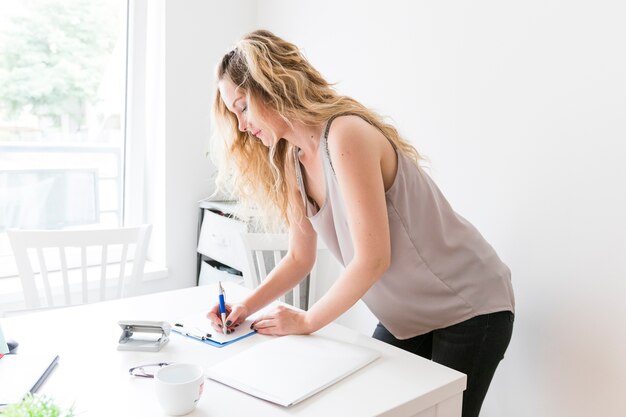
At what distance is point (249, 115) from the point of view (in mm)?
1236

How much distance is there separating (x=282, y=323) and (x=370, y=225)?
31 cm

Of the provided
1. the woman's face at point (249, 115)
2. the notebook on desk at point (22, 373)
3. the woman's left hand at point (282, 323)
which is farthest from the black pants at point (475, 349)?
the notebook on desk at point (22, 373)

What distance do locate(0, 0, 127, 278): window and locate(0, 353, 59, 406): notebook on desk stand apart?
166 centimetres

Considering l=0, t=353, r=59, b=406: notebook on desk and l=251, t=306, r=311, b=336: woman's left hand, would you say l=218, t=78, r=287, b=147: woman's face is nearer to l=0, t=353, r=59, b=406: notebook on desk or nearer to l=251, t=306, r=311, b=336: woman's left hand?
l=251, t=306, r=311, b=336: woman's left hand

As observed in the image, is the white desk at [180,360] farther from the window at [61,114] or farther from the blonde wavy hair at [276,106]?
the window at [61,114]

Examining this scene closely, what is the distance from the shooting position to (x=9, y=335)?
118 cm

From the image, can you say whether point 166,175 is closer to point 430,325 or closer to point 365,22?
point 365,22

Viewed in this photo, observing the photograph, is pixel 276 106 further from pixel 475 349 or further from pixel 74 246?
pixel 74 246

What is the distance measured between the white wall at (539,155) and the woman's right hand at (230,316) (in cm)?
92

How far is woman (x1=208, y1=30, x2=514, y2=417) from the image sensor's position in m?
1.11

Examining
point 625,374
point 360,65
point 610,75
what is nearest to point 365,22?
point 360,65

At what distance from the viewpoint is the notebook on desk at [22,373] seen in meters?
0.89

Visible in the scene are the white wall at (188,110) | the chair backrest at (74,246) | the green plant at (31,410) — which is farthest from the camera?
the white wall at (188,110)

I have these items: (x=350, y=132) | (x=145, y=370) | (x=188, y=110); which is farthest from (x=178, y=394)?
(x=188, y=110)
